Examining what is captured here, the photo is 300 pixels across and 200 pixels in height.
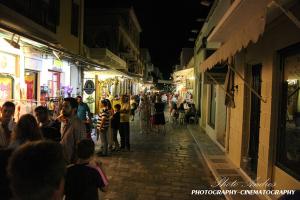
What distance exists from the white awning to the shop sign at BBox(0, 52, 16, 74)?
5206 millimetres

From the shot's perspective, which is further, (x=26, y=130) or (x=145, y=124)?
(x=145, y=124)

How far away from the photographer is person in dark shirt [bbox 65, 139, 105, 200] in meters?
3.44

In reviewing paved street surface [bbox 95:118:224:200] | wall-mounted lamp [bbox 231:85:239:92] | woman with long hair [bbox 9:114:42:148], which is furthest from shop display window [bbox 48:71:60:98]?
woman with long hair [bbox 9:114:42:148]

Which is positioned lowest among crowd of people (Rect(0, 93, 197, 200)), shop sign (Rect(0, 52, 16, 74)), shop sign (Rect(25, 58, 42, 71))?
crowd of people (Rect(0, 93, 197, 200))

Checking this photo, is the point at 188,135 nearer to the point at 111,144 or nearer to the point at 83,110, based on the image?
the point at 111,144

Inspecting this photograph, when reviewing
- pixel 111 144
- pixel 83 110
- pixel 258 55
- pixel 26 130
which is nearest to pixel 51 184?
pixel 26 130

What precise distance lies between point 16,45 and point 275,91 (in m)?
5.33

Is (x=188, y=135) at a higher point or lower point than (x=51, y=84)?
lower

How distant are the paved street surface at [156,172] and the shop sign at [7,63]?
366 centimetres

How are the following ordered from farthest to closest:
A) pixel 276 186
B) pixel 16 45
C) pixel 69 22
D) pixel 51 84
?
1. pixel 69 22
2. pixel 51 84
3. pixel 16 45
4. pixel 276 186

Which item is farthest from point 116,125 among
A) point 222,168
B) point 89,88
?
point 222,168

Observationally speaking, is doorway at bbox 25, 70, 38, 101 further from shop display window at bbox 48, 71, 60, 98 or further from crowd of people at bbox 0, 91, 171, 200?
crowd of people at bbox 0, 91, 171, 200

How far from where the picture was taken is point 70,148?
17.1ft

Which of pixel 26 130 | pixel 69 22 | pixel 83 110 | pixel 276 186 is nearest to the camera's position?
pixel 26 130
